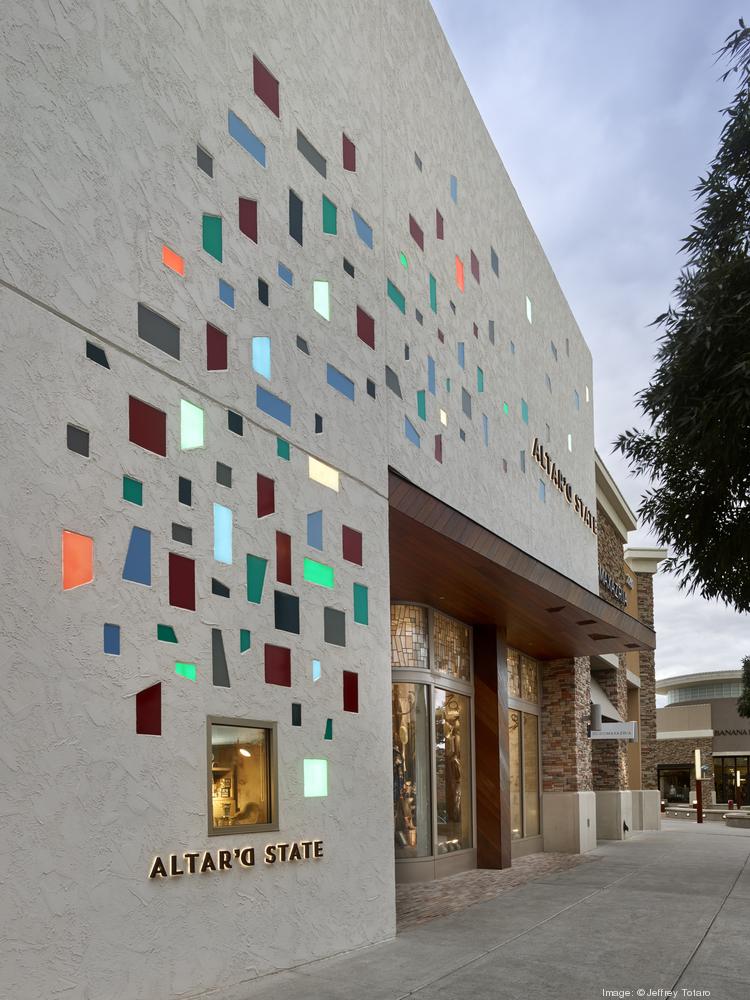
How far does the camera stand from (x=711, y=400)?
51.0 ft

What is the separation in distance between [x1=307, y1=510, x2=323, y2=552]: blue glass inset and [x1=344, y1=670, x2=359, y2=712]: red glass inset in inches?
50.3

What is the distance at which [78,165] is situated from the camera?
6617mm

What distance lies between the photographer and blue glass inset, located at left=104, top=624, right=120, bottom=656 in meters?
6.52

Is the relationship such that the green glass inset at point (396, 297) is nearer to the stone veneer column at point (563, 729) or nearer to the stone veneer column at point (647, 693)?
the stone veneer column at point (563, 729)

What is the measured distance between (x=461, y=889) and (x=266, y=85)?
35.5 ft

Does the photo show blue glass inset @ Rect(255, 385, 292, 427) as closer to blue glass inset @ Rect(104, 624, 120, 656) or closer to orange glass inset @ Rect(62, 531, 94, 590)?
orange glass inset @ Rect(62, 531, 94, 590)

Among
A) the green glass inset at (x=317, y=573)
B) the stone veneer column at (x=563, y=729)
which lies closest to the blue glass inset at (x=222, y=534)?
the green glass inset at (x=317, y=573)

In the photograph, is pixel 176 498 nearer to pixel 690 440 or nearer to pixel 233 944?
pixel 233 944

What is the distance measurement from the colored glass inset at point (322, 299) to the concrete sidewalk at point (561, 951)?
579 centimetres

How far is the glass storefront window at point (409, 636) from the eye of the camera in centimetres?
1493

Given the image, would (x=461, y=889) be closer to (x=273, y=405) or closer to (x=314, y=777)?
(x=314, y=777)

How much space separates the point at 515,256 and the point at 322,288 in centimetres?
849

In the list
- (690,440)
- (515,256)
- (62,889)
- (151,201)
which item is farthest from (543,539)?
(62,889)

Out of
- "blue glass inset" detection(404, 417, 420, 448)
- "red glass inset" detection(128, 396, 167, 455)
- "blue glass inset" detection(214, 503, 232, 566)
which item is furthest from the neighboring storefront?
"red glass inset" detection(128, 396, 167, 455)
